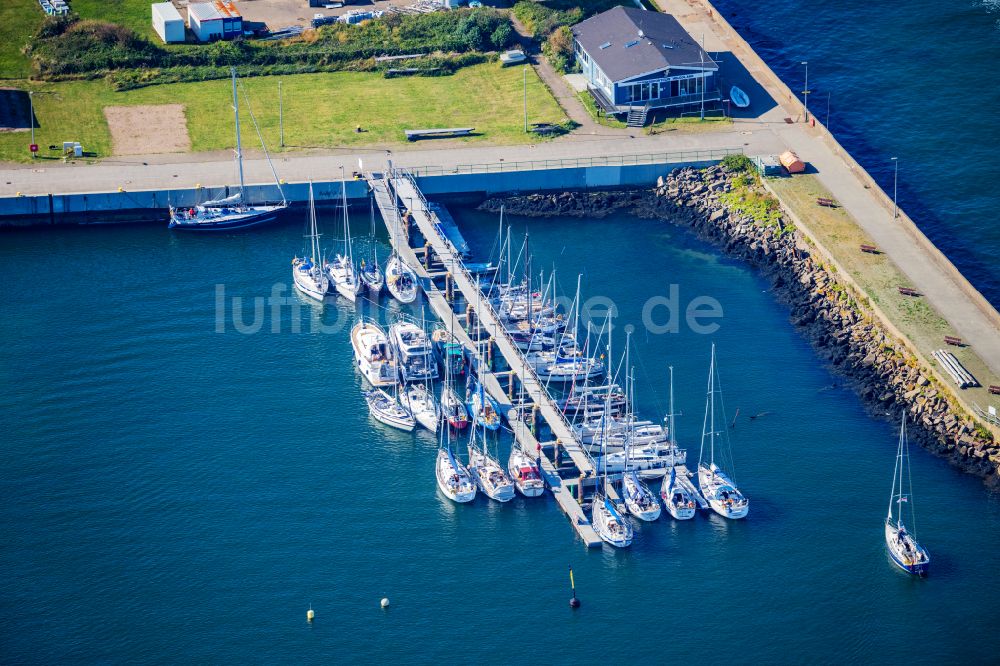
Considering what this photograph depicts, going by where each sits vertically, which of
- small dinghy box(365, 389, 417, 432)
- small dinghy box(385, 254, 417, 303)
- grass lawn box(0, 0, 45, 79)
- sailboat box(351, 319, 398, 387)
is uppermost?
grass lawn box(0, 0, 45, 79)

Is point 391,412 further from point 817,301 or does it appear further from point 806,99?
point 806,99

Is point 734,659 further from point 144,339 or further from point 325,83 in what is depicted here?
point 325,83

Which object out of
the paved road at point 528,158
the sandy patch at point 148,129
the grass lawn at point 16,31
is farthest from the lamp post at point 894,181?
the grass lawn at point 16,31

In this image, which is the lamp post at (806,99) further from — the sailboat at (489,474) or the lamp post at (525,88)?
the sailboat at (489,474)

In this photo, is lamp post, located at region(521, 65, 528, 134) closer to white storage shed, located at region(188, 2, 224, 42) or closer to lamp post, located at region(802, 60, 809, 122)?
lamp post, located at region(802, 60, 809, 122)

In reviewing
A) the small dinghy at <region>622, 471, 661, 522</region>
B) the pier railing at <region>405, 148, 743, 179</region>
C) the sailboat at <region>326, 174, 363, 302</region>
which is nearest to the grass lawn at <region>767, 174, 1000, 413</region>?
the pier railing at <region>405, 148, 743, 179</region>

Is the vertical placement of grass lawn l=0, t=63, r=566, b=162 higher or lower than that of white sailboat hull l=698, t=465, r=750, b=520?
higher

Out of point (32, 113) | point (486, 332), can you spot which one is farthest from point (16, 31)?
point (486, 332)
